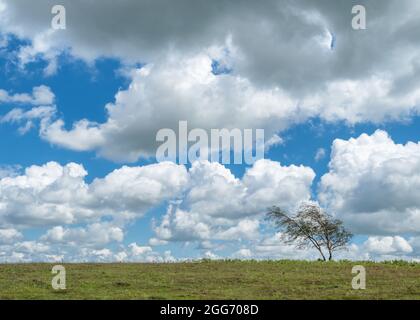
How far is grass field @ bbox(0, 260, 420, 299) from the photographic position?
104 ft

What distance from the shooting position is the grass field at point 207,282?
104 feet

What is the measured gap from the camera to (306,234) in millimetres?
71125

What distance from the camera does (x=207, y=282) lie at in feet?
125

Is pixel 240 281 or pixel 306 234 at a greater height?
pixel 306 234
